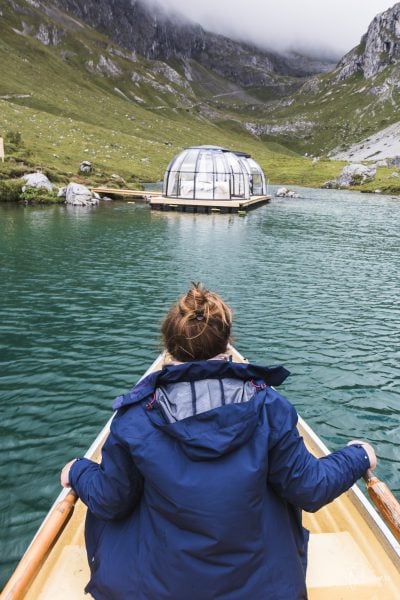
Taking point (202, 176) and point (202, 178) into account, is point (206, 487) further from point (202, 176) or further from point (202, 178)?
point (202, 176)

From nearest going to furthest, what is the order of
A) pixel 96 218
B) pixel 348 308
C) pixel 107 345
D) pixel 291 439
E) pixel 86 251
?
1. pixel 291 439
2. pixel 107 345
3. pixel 348 308
4. pixel 86 251
5. pixel 96 218

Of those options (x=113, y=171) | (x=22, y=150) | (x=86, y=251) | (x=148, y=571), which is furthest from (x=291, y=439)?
(x=113, y=171)

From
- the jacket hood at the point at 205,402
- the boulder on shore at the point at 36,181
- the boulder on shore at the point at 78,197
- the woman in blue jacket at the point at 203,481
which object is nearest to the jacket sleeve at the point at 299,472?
the woman in blue jacket at the point at 203,481

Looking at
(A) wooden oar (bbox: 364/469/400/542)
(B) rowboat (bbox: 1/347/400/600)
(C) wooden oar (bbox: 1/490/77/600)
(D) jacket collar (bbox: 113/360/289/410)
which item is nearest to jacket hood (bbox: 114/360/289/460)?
(D) jacket collar (bbox: 113/360/289/410)

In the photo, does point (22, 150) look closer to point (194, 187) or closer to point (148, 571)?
point (194, 187)

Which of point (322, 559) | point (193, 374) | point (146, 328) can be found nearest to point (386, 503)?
point (322, 559)

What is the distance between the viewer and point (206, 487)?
11.9ft

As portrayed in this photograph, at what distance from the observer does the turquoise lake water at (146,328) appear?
35.4ft

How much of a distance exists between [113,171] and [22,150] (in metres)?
21.5

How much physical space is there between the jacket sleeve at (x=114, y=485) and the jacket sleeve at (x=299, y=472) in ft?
4.04

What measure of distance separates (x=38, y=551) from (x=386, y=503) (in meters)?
4.18

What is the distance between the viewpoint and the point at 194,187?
7062 centimetres

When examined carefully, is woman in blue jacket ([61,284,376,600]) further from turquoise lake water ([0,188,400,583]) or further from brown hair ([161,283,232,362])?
turquoise lake water ([0,188,400,583])

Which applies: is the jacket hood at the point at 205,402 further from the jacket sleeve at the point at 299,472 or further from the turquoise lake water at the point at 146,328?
the turquoise lake water at the point at 146,328
